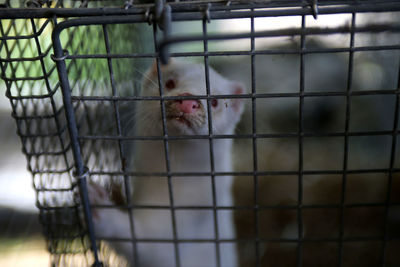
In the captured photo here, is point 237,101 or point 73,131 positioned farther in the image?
point 237,101

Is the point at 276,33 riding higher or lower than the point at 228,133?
higher

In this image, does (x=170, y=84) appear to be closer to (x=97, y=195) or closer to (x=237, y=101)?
(x=237, y=101)

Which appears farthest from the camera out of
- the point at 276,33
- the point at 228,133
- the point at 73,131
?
the point at 228,133

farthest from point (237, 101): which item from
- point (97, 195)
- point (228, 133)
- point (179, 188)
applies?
point (97, 195)

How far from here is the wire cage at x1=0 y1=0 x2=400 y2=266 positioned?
2.02ft

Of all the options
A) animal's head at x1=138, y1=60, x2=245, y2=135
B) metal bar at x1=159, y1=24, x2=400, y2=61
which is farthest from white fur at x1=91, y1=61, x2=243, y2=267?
metal bar at x1=159, y1=24, x2=400, y2=61

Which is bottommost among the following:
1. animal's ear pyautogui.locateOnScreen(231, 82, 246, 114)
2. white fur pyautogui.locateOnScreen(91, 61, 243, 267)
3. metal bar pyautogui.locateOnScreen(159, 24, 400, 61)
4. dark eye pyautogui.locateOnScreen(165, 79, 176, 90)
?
white fur pyautogui.locateOnScreen(91, 61, 243, 267)

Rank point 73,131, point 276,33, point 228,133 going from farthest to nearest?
point 228,133, point 73,131, point 276,33

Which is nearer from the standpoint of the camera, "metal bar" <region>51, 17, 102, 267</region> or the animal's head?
"metal bar" <region>51, 17, 102, 267</region>

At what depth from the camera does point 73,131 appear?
0.70m

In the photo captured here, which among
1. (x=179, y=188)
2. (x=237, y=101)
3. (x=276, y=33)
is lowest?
(x=179, y=188)

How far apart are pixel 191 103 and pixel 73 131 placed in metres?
0.21

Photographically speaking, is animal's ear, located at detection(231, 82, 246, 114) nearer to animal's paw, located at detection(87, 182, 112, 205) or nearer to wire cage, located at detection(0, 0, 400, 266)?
wire cage, located at detection(0, 0, 400, 266)

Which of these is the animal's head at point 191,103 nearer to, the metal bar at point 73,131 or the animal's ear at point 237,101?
the animal's ear at point 237,101
